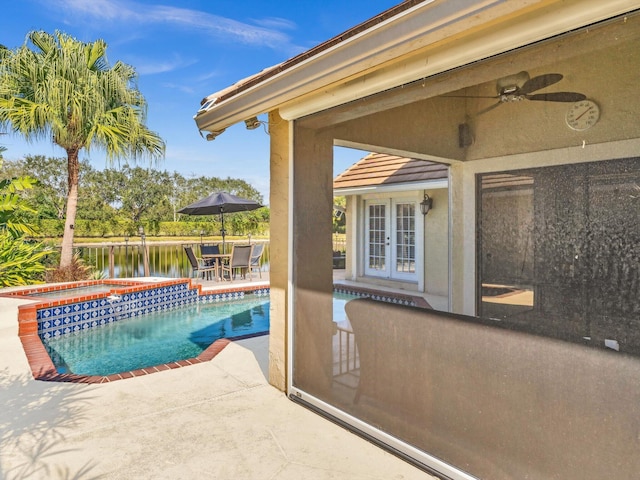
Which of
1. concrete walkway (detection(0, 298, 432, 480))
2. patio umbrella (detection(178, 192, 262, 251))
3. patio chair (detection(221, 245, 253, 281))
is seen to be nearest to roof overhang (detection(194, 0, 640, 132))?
concrete walkway (detection(0, 298, 432, 480))

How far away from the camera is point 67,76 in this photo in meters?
12.0

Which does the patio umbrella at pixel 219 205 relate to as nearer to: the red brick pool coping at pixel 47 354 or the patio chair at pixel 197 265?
the patio chair at pixel 197 265

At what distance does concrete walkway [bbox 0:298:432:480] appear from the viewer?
2.74 metres

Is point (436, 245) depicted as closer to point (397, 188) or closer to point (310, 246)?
point (397, 188)

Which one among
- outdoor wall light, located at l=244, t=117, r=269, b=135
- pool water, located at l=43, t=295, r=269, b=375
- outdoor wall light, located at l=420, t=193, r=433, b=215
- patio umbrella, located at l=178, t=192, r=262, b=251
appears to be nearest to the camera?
outdoor wall light, located at l=244, t=117, r=269, b=135

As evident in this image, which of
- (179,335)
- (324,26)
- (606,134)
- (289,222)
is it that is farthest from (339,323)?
(324,26)

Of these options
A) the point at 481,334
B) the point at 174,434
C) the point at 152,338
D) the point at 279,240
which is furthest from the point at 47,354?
the point at 481,334

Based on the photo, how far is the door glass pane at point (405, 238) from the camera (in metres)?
12.2

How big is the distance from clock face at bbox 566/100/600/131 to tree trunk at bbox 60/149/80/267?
13.1 m

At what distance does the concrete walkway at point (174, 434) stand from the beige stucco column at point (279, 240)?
1.30ft

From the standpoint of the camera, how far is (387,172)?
40.0ft

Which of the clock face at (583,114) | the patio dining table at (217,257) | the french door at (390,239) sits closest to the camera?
the clock face at (583,114)

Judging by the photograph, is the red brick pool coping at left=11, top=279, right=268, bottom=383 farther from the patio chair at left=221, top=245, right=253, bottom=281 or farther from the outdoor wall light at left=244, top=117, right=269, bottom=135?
the patio chair at left=221, top=245, right=253, bottom=281

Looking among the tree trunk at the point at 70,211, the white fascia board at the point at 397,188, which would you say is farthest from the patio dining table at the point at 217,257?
the white fascia board at the point at 397,188
